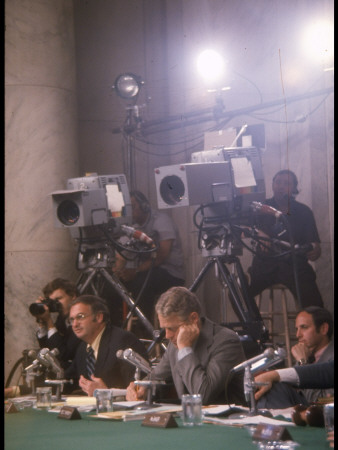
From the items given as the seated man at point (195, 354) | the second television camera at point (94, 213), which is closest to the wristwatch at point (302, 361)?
the seated man at point (195, 354)

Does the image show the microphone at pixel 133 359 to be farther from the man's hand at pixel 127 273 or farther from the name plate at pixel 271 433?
the man's hand at pixel 127 273

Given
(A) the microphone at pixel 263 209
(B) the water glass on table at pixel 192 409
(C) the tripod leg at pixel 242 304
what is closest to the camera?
Result: (B) the water glass on table at pixel 192 409

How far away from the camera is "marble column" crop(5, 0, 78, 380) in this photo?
6254 millimetres

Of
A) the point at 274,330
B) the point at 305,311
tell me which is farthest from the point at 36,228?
Result: the point at 305,311

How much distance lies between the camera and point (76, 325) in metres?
4.27

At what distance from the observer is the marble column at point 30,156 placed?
6254mm

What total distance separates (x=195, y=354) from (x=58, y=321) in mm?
1757

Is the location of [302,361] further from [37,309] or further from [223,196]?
[37,309]

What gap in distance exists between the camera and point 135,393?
3457mm

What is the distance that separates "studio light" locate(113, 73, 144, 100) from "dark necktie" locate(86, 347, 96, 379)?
7.87 ft

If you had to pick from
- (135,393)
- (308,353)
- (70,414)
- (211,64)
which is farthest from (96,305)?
(211,64)

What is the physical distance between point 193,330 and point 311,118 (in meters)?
2.81

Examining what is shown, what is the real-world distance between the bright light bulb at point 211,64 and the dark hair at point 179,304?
329 cm

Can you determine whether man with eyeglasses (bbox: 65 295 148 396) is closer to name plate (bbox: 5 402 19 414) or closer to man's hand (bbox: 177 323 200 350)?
man's hand (bbox: 177 323 200 350)
